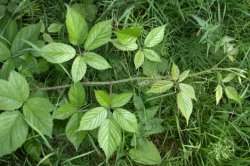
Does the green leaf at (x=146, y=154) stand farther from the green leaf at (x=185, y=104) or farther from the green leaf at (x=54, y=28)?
the green leaf at (x=54, y=28)

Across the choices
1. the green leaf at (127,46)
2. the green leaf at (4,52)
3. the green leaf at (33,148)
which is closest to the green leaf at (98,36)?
the green leaf at (127,46)

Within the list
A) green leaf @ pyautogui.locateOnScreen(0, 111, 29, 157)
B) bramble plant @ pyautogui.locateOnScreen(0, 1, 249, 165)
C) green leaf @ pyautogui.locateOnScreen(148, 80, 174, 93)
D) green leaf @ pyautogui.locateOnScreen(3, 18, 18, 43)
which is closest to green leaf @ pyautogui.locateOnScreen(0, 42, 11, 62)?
bramble plant @ pyautogui.locateOnScreen(0, 1, 249, 165)

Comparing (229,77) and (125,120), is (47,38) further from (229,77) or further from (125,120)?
(229,77)

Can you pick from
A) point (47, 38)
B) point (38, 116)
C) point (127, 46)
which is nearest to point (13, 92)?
point (38, 116)

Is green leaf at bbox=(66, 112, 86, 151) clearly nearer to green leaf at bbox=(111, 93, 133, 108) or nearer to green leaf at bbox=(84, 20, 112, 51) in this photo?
green leaf at bbox=(111, 93, 133, 108)

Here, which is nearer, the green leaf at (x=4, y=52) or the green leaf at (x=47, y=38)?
the green leaf at (x=4, y=52)
